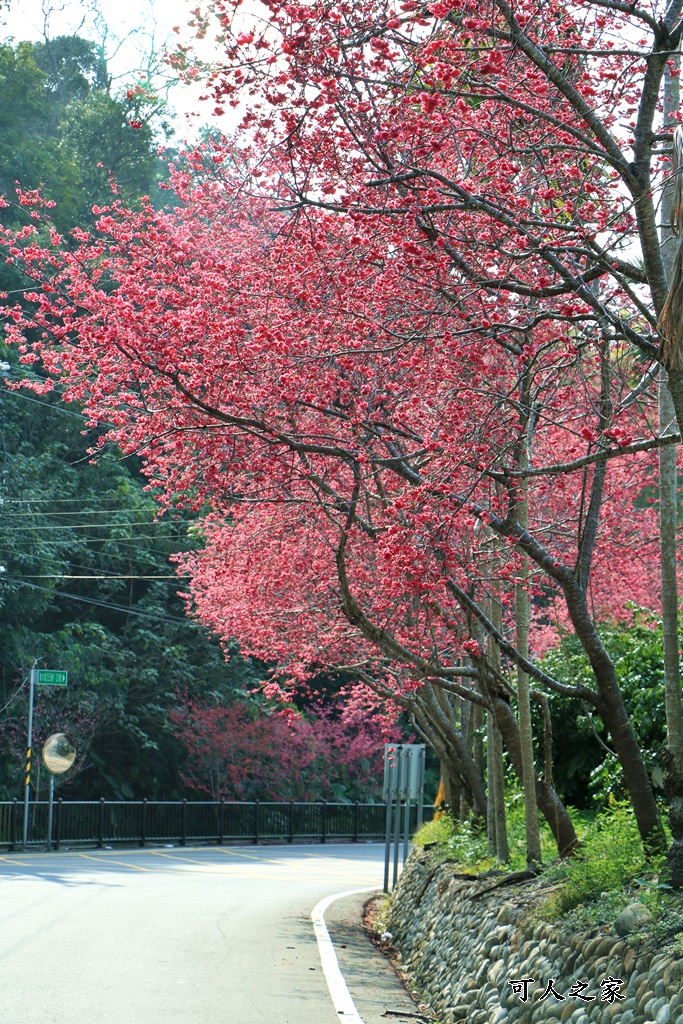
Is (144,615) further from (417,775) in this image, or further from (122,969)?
(122,969)

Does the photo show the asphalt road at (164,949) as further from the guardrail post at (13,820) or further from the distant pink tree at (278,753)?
the distant pink tree at (278,753)

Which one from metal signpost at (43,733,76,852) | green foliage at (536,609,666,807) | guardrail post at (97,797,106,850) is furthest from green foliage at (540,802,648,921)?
metal signpost at (43,733,76,852)

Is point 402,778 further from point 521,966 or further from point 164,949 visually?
point 521,966

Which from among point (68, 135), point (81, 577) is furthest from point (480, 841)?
point (68, 135)

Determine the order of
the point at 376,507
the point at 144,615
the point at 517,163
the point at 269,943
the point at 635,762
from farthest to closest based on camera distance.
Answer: the point at 144,615 < the point at 376,507 < the point at 269,943 < the point at 517,163 < the point at 635,762

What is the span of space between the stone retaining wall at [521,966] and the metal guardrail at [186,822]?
16486 mm

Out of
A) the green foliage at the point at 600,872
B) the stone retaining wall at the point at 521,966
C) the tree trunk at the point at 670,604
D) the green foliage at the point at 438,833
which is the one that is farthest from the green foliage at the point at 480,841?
the tree trunk at the point at 670,604

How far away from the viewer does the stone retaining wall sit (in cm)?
620

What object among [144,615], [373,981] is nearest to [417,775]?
[373,981]

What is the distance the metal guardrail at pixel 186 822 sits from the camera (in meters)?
28.3

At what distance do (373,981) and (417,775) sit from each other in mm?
9622

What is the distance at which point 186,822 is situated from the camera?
106ft

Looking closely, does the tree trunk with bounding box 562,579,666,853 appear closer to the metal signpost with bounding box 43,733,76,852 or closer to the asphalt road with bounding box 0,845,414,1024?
the asphalt road with bounding box 0,845,414,1024

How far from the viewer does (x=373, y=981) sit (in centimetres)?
1138
